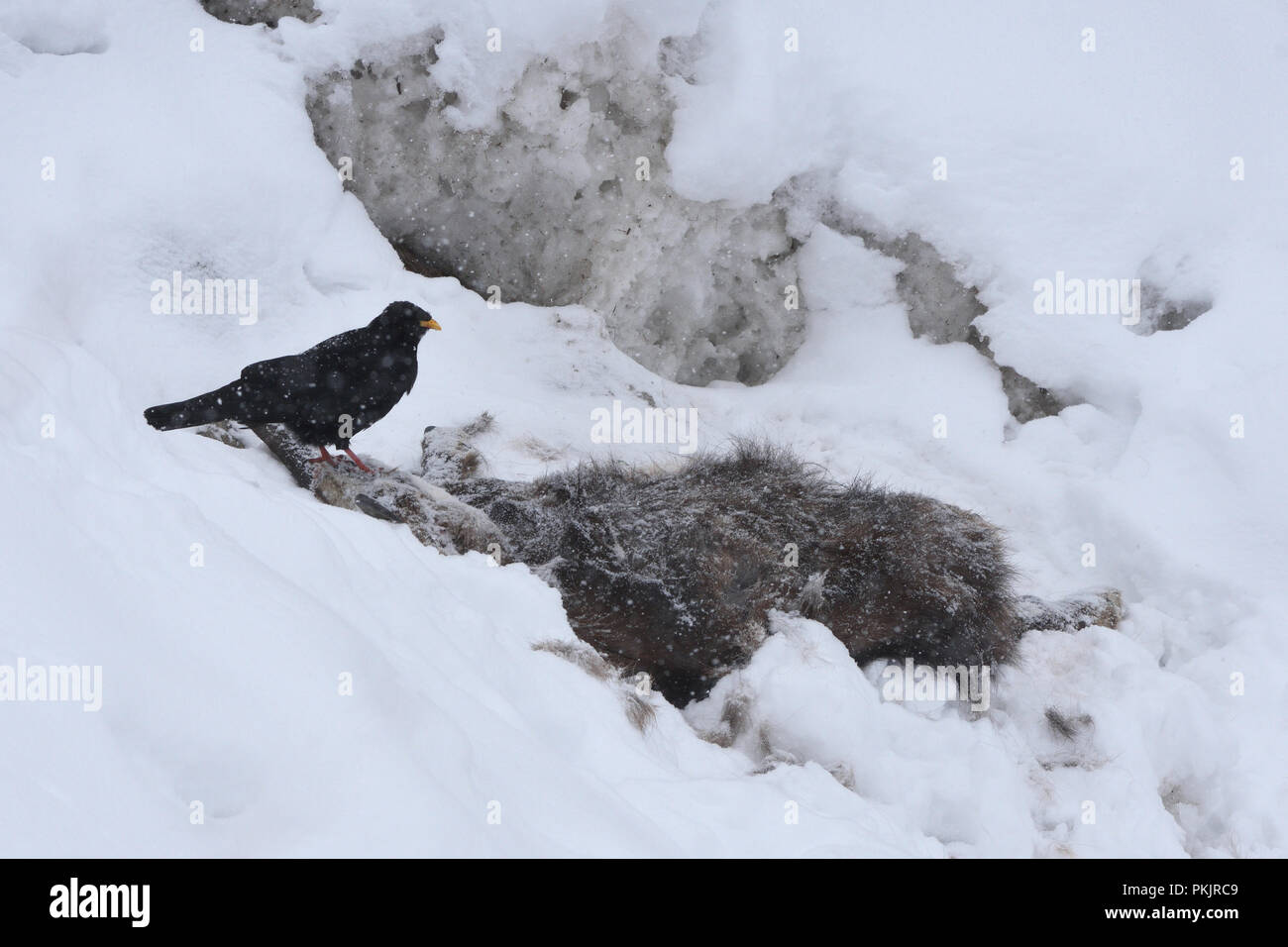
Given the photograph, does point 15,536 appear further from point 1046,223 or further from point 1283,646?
point 1046,223

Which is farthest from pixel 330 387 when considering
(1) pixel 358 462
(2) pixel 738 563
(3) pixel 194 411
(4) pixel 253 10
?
(4) pixel 253 10

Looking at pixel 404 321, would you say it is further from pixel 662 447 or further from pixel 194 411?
pixel 662 447

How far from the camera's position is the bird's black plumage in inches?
187

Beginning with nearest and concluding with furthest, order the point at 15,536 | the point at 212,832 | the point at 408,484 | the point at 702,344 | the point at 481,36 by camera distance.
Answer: the point at 212,832 < the point at 15,536 < the point at 408,484 < the point at 481,36 < the point at 702,344

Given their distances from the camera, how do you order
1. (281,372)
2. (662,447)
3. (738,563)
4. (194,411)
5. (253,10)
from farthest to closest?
(253,10), (662,447), (738,563), (281,372), (194,411)

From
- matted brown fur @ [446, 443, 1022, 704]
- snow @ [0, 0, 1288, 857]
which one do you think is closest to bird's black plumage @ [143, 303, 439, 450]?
snow @ [0, 0, 1288, 857]

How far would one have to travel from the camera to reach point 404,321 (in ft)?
16.7

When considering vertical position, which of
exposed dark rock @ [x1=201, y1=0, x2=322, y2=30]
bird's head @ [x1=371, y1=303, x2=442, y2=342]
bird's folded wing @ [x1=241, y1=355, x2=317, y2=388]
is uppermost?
exposed dark rock @ [x1=201, y1=0, x2=322, y2=30]

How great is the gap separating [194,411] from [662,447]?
11.0 ft

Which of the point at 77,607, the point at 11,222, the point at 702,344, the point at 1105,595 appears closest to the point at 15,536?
the point at 77,607

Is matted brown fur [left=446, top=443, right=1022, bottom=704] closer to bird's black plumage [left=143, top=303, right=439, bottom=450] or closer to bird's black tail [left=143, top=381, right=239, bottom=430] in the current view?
bird's black plumage [left=143, top=303, right=439, bottom=450]

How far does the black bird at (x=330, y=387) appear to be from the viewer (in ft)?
15.6

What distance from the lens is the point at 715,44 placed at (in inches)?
332

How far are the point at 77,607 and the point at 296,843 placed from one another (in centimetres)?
92
